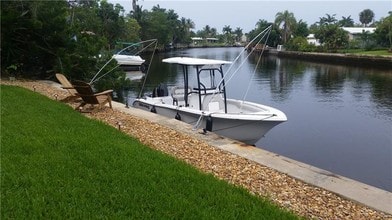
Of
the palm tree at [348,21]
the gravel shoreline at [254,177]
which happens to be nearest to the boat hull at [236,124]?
the gravel shoreline at [254,177]

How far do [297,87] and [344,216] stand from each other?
90.4 ft

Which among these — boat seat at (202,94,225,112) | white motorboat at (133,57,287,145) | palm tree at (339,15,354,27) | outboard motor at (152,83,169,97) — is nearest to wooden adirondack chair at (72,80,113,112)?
white motorboat at (133,57,287,145)

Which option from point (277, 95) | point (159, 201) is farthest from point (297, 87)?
point (159, 201)

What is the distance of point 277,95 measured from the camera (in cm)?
2686

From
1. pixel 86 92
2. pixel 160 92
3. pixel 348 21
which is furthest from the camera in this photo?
pixel 348 21

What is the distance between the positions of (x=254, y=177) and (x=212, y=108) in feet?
23.5

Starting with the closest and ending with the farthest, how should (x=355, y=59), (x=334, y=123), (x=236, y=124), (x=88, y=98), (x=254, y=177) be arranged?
(x=254, y=177)
(x=88, y=98)
(x=236, y=124)
(x=334, y=123)
(x=355, y=59)

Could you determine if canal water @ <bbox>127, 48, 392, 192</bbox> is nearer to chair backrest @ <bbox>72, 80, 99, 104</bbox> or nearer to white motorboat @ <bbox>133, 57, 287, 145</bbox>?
white motorboat @ <bbox>133, 57, 287, 145</bbox>

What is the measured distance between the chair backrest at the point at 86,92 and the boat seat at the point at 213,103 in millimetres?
3797

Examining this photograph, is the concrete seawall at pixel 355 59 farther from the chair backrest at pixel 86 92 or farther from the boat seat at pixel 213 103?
the chair backrest at pixel 86 92

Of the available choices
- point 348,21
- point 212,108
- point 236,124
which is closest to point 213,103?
point 212,108

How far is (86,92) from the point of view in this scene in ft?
35.5

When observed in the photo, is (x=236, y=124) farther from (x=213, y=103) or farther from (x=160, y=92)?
(x=160, y=92)

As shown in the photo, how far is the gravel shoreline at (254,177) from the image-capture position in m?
5.02
